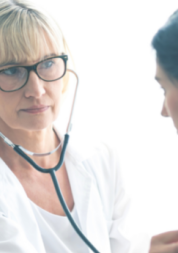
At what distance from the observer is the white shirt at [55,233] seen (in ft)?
3.68

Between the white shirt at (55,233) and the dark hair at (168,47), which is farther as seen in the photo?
the white shirt at (55,233)

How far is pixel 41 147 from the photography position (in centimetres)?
126

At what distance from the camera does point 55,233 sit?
3.77 ft

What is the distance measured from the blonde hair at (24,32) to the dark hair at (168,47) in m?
0.45

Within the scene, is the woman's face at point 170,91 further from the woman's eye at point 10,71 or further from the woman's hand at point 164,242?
the woman's eye at point 10,71

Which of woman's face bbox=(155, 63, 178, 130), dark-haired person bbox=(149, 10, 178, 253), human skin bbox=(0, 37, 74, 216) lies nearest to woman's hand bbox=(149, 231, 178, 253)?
dark-haired person bbox=(149, 10, 178, 253)

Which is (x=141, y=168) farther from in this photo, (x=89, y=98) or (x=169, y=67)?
(x=169, y=67)

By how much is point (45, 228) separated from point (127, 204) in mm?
332

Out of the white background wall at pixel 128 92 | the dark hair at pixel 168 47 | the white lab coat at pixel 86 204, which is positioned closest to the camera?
the dark hair at pixel 168 47

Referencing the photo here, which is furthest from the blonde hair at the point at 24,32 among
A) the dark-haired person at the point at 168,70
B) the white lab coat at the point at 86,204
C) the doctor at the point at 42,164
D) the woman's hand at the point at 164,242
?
the woman's hand at the point at 164,242

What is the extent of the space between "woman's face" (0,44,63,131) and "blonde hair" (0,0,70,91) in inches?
1.1

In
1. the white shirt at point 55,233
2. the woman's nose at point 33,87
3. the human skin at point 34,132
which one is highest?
the woman's nose at point 33,87

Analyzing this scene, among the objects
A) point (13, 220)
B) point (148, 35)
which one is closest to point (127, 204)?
point (13, 220)

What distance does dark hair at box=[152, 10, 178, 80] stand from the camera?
0.71 metres
